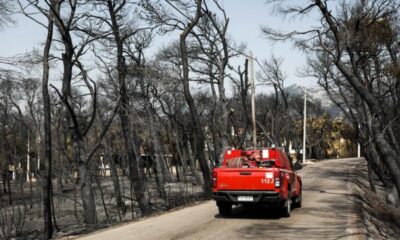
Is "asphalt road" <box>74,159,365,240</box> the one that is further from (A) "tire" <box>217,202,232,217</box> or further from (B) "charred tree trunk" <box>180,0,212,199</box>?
(B) "charred tree trunk" <box>180,0,212,199</box>

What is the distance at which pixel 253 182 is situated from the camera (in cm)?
1468

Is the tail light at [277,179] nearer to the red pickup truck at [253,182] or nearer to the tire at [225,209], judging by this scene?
the red pickup truck at [253,182]

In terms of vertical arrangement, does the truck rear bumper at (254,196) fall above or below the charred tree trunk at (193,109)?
below

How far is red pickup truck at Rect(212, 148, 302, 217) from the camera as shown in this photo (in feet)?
47.7

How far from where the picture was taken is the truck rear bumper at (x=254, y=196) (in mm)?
14492

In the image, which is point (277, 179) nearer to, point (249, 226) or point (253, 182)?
point (253, 182)

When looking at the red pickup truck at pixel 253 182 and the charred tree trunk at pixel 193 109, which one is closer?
the red pickup truck at pixel 253 182

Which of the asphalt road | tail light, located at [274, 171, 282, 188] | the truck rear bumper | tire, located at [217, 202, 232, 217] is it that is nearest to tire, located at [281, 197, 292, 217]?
the asphalt road

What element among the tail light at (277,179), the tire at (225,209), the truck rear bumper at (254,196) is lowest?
the tire at (225,209)

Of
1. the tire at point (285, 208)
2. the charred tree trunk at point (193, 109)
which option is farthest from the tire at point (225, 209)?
the charred tree trunk at point (193, 109)

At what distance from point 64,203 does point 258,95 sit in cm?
4231

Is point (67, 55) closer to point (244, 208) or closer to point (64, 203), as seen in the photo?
point (244, 208)

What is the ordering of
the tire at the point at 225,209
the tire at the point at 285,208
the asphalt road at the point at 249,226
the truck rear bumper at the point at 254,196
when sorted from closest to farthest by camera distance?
the asphalt road at the point at 249,226 < the truck rear bumper at the point at 254,196 < the tire at the point at 285,208 < the tire at the point at 225,209

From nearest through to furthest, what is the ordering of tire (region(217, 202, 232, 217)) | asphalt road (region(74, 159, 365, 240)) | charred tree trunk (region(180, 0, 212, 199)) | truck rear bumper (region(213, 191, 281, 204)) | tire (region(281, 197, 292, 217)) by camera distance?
Result: 1. asphalt road (region(74, 159, 365, 240))
2. truck rear bumper (region(213, 191, 281, 204))
3. tire (region(281, 197, 292, 217))
4. tire (region(217, 202, 232, 217))
5. charred tree trunk (region(180, 0, 212, 199))
